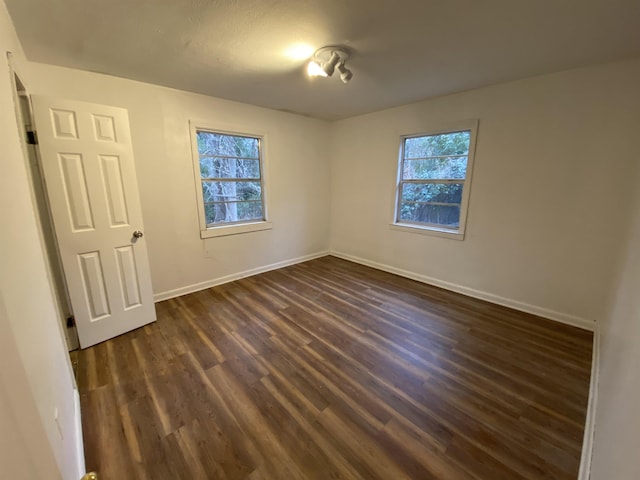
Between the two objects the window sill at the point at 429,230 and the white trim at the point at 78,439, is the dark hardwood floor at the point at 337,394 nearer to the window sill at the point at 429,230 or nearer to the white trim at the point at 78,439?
the white trim at the point at 78,439

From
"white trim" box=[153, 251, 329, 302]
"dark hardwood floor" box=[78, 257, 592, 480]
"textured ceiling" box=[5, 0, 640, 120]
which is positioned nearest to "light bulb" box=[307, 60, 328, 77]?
"textured ceiling" box=[5, 0, 640, 120]

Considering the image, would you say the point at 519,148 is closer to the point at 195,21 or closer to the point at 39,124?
the point at 195,21

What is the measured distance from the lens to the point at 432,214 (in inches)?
140

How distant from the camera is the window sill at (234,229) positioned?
3.38m

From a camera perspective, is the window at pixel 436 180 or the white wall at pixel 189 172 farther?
the window at pixel 436 180

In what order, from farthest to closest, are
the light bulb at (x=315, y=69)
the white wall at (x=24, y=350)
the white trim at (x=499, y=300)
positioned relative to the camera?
the white trim at (x=499, y=300), the light bulb at (x=315, y=69), the white wall at (x=24, y=350)

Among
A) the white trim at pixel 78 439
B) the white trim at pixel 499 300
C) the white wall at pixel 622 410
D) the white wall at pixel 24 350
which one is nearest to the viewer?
the white wall at pixel 24 350

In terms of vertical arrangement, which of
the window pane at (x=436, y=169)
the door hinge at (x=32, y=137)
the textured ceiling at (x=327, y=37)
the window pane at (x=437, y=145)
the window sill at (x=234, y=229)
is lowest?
the window sill at (x=234, y=229)

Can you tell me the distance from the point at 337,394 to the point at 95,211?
2.38 meters

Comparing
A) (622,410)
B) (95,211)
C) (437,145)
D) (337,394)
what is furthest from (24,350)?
(437,145)

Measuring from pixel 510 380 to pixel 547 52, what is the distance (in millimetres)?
2471

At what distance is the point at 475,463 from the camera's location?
1.36 meters

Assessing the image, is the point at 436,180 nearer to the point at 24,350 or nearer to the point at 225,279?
the point at 225,279

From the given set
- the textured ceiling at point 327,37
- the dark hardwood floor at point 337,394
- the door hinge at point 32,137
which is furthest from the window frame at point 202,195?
the door hinge at point 32,137
